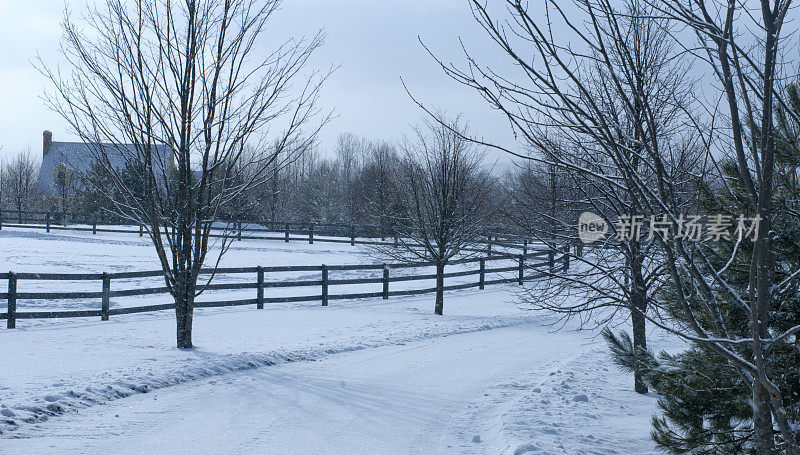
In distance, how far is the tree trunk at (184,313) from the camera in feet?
35.7

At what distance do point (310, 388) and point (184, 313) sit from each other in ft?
11.2

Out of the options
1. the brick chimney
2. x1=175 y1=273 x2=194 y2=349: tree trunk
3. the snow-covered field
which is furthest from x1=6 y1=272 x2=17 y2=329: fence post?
the brick chimney

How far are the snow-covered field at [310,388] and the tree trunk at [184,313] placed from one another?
0.31 m

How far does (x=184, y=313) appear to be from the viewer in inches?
433

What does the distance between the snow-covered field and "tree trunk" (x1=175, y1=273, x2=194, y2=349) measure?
1.02ft

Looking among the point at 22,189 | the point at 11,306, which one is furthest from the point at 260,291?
the point at 22,189

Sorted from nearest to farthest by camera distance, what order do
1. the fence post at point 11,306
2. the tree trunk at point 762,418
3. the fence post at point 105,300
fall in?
the tree trunk at point 762,418 < the fence post at point 11,306 < the fence post at point 105,300

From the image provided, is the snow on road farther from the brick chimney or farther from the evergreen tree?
the brick chimney

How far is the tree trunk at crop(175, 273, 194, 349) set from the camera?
1089cm

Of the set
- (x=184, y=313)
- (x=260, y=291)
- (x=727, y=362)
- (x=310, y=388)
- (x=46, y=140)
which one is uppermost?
(x=46, y=140)

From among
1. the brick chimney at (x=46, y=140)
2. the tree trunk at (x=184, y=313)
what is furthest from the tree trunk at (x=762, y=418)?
the brick chimney at (x=46, y=140)

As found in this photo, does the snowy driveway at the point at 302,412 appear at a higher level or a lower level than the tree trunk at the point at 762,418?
lower

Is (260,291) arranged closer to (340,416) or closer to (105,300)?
(105,300)

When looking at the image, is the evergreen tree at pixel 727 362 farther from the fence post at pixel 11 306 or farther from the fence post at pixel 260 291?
the fence post at pixel 260 291
